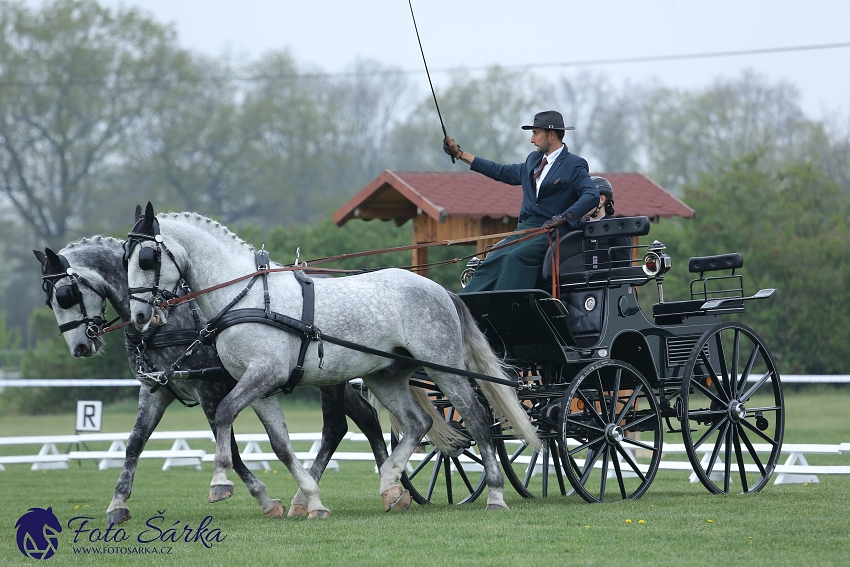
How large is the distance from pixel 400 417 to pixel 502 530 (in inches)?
70.8

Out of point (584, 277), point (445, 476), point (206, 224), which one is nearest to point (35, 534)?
point (206, 224)

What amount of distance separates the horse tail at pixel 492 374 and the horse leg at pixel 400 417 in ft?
1.60

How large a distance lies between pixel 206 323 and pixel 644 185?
9.11 meters

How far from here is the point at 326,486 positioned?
10.9m

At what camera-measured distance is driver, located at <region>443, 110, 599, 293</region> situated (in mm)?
8234

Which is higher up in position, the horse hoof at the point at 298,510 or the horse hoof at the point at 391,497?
the horse hoof at the point at 391,497

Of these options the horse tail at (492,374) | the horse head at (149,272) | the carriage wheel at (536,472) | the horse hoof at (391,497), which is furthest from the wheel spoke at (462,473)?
the horse head at (149,272)

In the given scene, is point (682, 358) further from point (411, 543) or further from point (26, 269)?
point (26, 269)

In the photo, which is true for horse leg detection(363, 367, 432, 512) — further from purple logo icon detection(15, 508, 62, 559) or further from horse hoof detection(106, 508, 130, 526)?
purple logo icon detection(15, 508, 62, 559)

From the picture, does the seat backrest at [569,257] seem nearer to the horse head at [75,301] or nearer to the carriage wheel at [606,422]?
the carriage wheel at [606,422]

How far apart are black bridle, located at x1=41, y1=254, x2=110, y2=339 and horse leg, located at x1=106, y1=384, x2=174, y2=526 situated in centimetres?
64

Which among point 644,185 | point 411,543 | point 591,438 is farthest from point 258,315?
point 644,185

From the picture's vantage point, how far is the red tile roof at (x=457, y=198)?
1425 cm

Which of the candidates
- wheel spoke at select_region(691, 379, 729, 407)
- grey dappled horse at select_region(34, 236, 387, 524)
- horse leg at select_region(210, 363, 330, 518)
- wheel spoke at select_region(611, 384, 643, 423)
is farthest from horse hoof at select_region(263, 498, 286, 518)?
wheel spoke at select_region(691, 379, 729, 407)
